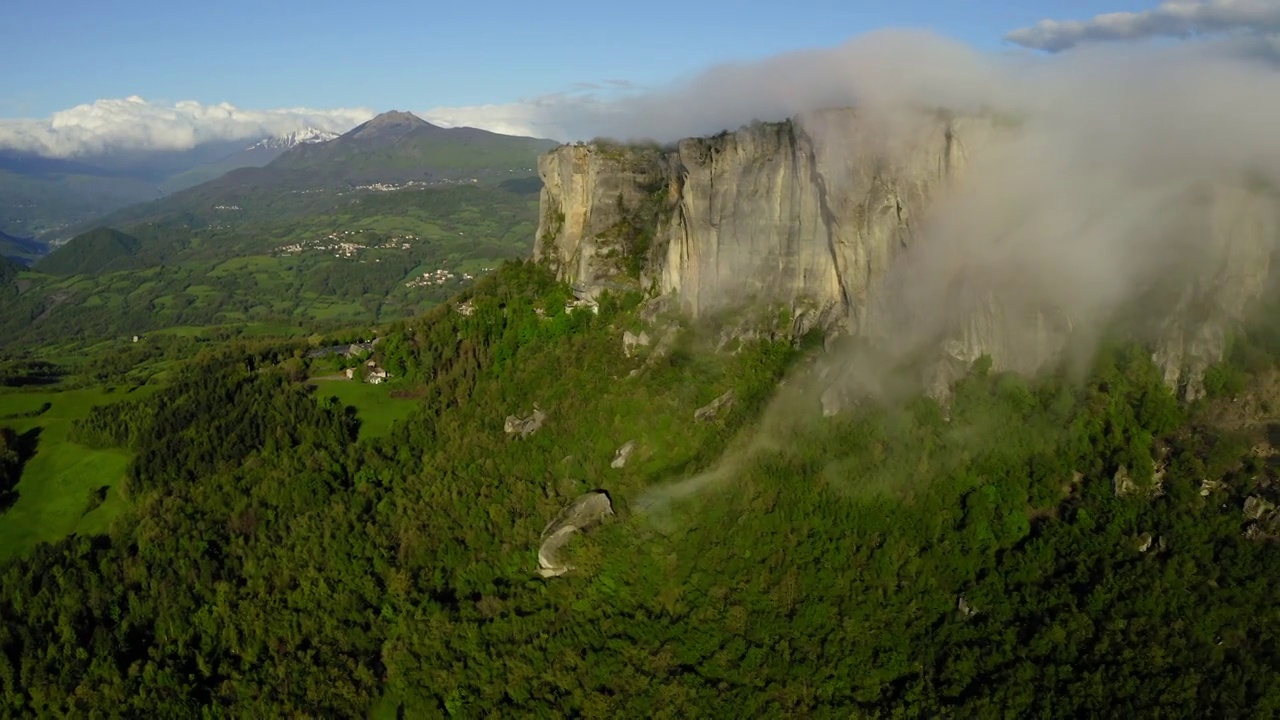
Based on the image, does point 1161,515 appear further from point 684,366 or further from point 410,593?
point 410,593

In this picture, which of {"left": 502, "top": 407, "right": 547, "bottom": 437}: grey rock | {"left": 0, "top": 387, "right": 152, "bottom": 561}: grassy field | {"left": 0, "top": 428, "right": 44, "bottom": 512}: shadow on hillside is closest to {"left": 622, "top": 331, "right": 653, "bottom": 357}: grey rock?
{"left": 502, "top": 407, "right": 547, "bottom": 437}: grey rock

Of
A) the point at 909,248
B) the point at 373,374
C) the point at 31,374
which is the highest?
the point at 909,248

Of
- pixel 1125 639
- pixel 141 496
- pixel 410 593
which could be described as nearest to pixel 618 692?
pixel 410 593

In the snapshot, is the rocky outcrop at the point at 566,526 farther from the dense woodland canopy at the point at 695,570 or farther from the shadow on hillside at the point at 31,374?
the shadow on hillside at the point at 31,374

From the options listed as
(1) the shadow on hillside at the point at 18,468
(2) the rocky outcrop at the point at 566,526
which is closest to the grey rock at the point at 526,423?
(2) the rocky outcrop at the point at 566,526

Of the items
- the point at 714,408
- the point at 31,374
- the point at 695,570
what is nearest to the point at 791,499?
the point at 695,570

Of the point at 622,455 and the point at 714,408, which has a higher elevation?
the point at 714,408

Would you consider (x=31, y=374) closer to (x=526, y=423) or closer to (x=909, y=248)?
(x=526, y=423)
